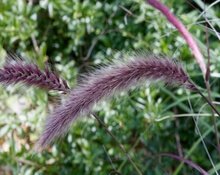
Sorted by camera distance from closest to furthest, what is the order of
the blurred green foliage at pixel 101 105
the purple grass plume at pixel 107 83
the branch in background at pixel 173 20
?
the branch in background at pixel 173 20 < the purple grass plume at pixel 107 83 < the blurred green foliage at pixel 101 105

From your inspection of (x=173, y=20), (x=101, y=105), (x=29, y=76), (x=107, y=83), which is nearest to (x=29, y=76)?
(x=29, y=76)

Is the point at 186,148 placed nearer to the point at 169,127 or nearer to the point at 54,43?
the point at 169,127

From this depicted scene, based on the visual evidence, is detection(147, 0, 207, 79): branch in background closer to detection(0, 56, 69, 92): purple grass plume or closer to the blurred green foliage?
detection(0, 56, 69, 92): purple grass plume

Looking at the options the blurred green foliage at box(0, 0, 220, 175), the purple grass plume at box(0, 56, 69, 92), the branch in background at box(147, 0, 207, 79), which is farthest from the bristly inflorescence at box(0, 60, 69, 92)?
the blurred green foliage at box(0, 0, 220, 175)

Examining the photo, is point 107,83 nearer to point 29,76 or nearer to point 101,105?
point 29,76

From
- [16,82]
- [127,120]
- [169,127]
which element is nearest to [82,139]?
[127,120]

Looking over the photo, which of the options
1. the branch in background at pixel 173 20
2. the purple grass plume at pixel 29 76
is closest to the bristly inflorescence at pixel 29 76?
the purple grass plume at pixel 29 76

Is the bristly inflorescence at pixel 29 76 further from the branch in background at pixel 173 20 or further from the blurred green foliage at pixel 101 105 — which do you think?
the blurred green foliage at pixel 101 105
